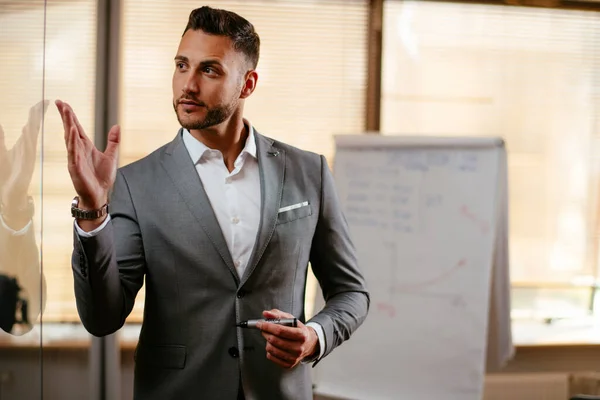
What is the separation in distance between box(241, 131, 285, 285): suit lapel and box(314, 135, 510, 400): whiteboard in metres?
1.33

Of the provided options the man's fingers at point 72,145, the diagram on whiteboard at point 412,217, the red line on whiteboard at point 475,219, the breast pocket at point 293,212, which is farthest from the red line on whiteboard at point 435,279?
the man's fingers at point 72,145

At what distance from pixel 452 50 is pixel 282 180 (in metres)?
2.29

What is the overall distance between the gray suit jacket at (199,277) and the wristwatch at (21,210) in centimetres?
15

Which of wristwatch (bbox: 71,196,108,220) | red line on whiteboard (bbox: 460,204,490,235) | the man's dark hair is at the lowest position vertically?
red line on whiteboard (bbox: 460,204,490,235)

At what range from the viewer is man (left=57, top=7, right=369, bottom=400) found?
1.26 m

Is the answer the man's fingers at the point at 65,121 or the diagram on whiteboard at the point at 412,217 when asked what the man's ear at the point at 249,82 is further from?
the diagram on whiteboard at the point at 412,217

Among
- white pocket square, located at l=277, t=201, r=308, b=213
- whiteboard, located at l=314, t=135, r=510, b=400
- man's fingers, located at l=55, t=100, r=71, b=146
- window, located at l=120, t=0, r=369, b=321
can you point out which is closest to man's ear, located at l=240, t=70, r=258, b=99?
white pocket square, located at l=277, t=201, r=308, b=213

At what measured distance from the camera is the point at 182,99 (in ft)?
4.09

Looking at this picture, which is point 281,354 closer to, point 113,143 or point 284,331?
point 284,331

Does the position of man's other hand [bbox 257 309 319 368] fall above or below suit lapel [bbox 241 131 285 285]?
below

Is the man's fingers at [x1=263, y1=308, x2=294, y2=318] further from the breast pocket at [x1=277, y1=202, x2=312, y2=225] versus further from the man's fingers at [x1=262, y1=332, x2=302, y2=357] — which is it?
the breast pocket at [x1=277, y1=202, x2=312, y2=225]

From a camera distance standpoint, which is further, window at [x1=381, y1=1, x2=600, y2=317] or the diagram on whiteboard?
window at [x1=381, y1=1, x2=600, y2=317]

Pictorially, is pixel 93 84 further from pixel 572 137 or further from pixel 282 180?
pixel 572 137

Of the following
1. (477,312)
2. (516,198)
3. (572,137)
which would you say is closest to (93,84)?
(477,312)
